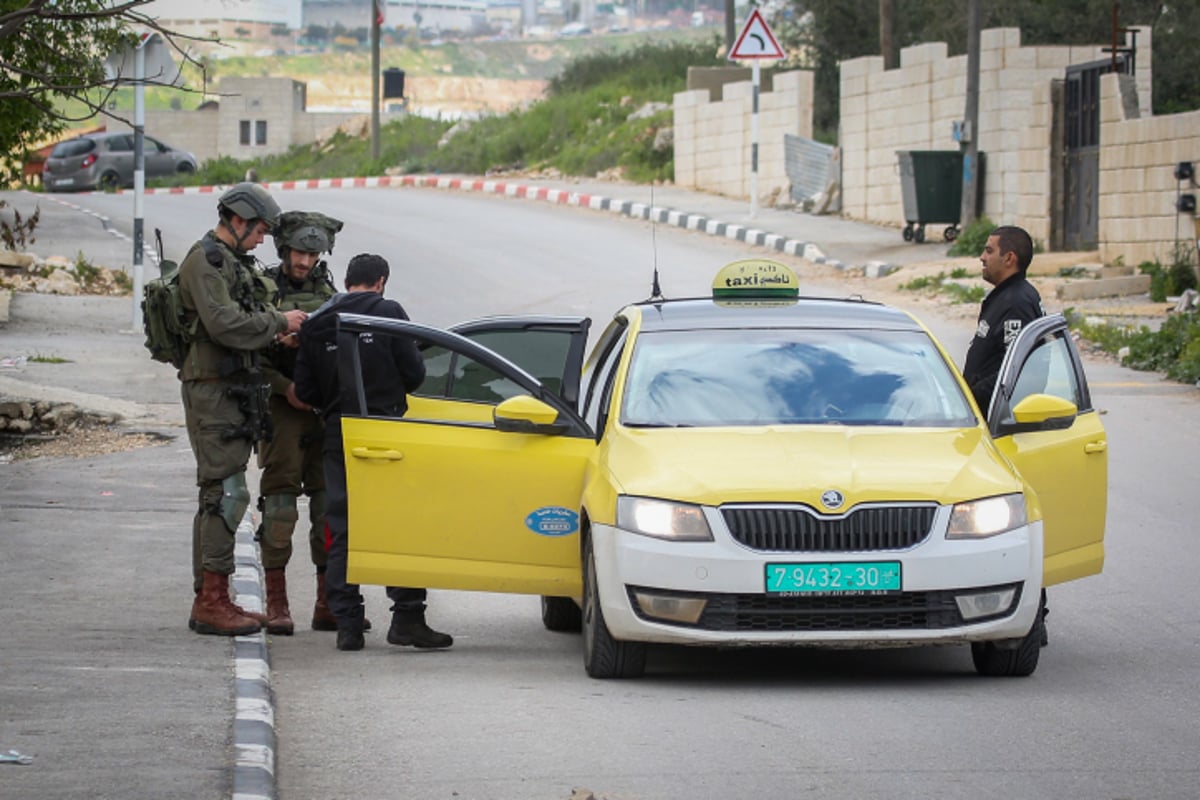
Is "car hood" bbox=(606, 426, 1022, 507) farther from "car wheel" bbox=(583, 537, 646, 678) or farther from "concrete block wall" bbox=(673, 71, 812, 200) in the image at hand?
"concrete block wall" bbox=(673, 71, 812, 200)

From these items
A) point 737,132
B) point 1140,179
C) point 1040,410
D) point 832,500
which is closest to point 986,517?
point 832,500

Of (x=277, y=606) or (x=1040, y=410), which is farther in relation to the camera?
(x=277, y=606)

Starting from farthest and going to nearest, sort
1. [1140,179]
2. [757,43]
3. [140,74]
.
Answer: [757,43] → [1140,179] → [140,74]

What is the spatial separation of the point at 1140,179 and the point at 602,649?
18.4m

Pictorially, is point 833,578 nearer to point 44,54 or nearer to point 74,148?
point 44,54

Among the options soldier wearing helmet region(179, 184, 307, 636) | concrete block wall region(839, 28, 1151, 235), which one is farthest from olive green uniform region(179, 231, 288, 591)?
concrete block wall region(839, 28, 1151, 235)

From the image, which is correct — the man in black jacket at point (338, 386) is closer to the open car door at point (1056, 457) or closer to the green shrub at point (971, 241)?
the open car door at point (1056, 457)

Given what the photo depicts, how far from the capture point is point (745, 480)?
7188mm

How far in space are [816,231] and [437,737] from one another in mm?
24680

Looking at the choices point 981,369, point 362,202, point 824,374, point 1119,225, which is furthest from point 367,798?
point 362,202

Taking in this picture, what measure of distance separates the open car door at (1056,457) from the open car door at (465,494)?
1.66 m

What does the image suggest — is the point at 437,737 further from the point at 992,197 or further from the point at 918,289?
the point at 992,197

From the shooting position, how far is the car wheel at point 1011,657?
7555 millimetres

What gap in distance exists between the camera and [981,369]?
8.86 metres
